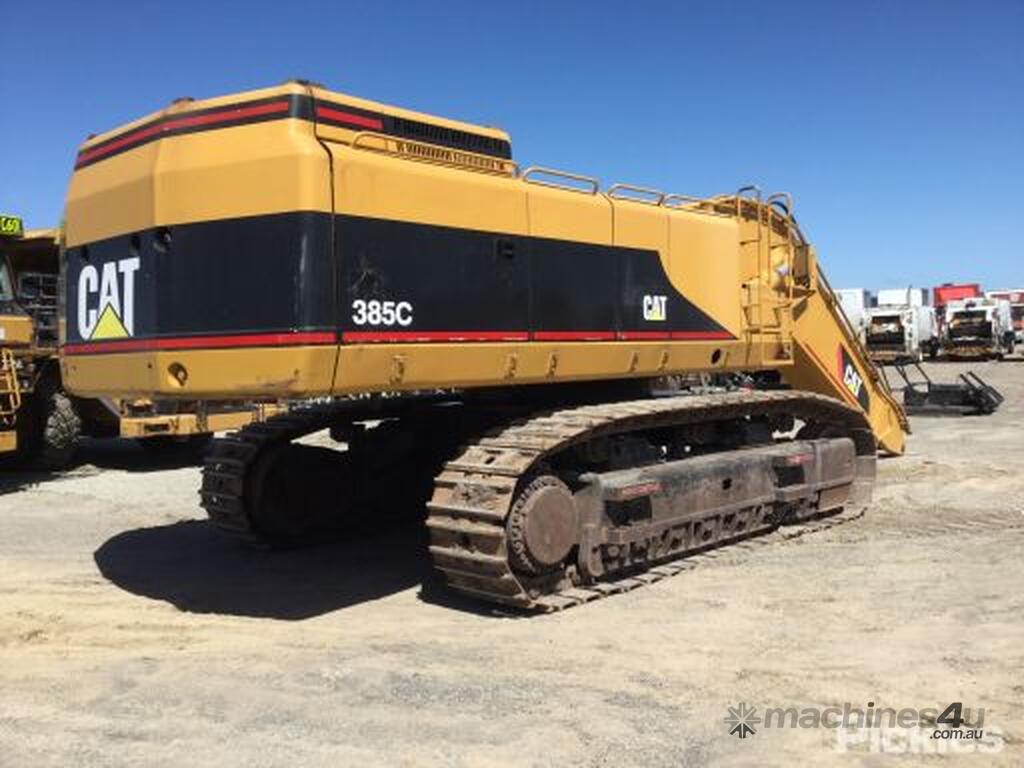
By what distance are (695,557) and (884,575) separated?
4.39 ft

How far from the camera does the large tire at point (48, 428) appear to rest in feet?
42.0

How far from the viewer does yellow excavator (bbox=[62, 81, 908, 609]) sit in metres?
5.37

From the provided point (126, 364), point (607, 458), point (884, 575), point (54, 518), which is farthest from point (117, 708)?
point (54, 518)

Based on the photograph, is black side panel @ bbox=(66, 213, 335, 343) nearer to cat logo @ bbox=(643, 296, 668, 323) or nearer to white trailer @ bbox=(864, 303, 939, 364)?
cat logo @ bbox=(643, 296, 668, 323)

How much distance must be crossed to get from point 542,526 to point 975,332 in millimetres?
40764

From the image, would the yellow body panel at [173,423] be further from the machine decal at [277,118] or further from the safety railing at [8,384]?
the machine decal at [277,118]

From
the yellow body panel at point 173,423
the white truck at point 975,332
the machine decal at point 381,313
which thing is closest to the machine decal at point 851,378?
the machine decal at point 381,313

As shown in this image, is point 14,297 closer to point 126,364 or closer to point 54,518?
point 54,518

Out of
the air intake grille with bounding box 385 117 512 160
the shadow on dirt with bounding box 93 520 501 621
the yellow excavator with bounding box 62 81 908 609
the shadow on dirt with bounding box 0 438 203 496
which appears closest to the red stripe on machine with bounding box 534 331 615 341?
the yellow excavator with bounding box 62 81 908 609

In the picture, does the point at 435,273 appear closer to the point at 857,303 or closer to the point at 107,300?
the point at 107,300

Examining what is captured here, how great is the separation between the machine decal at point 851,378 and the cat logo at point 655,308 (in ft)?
11.3

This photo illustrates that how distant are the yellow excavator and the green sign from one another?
260 inches

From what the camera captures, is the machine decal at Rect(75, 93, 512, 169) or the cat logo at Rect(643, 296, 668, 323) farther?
the cat logo at Rect(643, 296, 668, 323)

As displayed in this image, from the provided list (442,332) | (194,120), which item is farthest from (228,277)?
(442,332)
